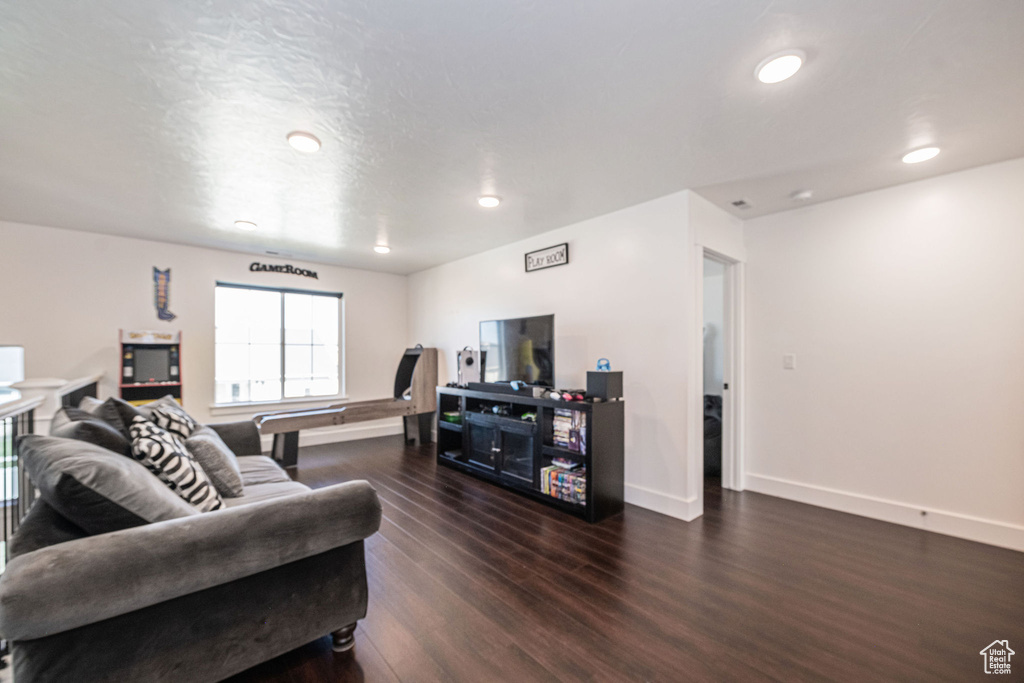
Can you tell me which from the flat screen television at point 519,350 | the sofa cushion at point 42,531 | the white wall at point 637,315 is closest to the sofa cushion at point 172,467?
the sofa cushion at point 42,531

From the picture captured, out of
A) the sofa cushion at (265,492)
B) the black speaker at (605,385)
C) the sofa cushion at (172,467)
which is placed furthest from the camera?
the black speaker at (605,385)

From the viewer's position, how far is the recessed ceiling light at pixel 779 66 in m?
1.58

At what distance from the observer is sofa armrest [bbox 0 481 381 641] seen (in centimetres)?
104

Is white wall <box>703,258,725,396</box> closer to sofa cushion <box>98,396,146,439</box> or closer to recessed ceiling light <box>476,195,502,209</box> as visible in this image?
A: recessed ceiling light <box>476,195,502,209</box>

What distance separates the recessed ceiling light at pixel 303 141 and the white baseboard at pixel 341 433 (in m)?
3.90

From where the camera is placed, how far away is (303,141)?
2.21 metres

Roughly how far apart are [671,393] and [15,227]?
6.05 metres

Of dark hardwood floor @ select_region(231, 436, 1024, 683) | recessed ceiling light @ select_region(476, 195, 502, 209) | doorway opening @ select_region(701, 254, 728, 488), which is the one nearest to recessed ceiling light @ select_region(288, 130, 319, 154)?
recessed ceiling light @ select_region(476, 195, 502, 209)

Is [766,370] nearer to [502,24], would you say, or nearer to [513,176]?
[513,176]

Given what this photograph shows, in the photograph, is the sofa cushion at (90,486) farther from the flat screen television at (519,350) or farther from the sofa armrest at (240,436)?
the flat screen television at (519,350)

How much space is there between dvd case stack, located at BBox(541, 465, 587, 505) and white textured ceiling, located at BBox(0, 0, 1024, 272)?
214 cm

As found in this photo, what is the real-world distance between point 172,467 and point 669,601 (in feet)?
7.69

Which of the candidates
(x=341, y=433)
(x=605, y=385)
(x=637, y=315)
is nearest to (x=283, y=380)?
(x=341, y=433)

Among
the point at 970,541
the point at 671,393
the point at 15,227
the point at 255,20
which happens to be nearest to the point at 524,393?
the point at 671,393
